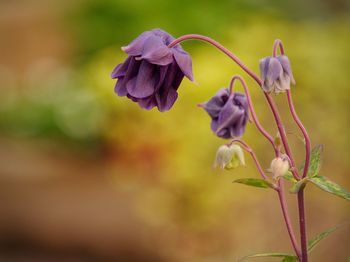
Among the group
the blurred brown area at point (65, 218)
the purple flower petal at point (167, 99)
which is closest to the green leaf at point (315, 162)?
the purple flower petal at point (167, 99)

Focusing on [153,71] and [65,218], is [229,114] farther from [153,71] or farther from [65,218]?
[65,218]

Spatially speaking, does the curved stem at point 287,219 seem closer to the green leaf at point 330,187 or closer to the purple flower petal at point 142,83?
the green leaf at point 330,187

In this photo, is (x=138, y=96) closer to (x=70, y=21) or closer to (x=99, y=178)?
(x=99, y=178)

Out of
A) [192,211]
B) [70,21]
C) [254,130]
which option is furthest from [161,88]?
[70,21]

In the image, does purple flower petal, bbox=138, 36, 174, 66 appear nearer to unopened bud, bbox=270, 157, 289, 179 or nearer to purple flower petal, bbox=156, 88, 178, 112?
purple flower petal, bbox=156, 88, 178, 112

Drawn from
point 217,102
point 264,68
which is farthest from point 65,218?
point 264,68
